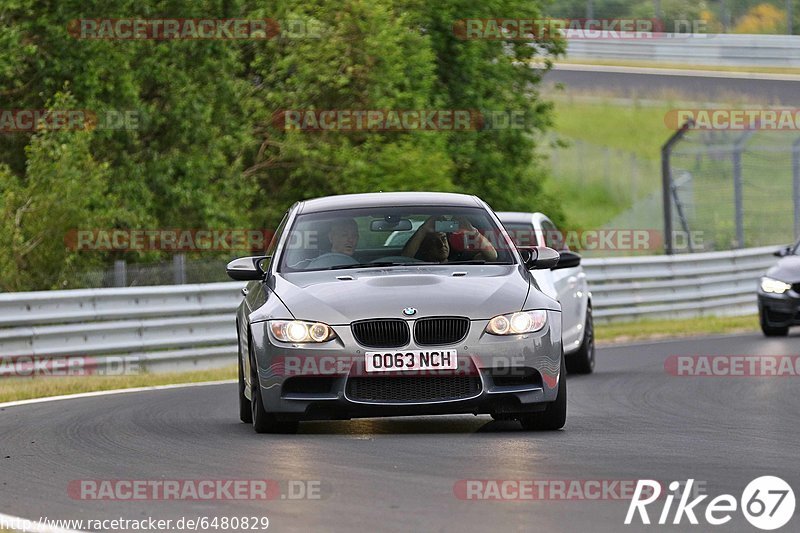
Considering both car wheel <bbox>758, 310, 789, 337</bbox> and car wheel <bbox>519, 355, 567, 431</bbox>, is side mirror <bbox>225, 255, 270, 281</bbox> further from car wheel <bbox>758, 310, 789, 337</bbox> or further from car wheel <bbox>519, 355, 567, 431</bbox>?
car wheel <bbox>758, 310, 789, 337</bbox>

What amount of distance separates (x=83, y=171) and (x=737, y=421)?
48.6 feet

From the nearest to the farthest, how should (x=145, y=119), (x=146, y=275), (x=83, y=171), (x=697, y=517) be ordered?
(x=697, y=517), (x=146, y=275), (x=83, y=171), (x=145, y=119)

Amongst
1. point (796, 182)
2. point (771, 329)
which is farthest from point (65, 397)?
point (796, 182)

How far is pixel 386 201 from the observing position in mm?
11992

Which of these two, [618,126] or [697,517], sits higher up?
[697,517]

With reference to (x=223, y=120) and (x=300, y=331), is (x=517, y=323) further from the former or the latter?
(x=223, y=120)

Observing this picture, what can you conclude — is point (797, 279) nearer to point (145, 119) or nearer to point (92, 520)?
point (145, 119)

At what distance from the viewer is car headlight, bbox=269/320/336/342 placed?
10.4 meters

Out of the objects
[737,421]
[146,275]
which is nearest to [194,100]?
[146,275]

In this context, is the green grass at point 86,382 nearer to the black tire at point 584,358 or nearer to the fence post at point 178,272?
the fence post at point 178,272

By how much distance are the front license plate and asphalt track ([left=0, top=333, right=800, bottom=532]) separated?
418 mm

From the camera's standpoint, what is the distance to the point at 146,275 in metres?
21.6

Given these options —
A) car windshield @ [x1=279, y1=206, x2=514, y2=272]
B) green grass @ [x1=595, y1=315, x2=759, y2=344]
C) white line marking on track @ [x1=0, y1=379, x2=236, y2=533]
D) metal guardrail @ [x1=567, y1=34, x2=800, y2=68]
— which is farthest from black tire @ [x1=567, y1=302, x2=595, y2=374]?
metal guardrail @ [x1=567, y1=34, x2=800, y2=68]

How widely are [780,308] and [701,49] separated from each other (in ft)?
102
